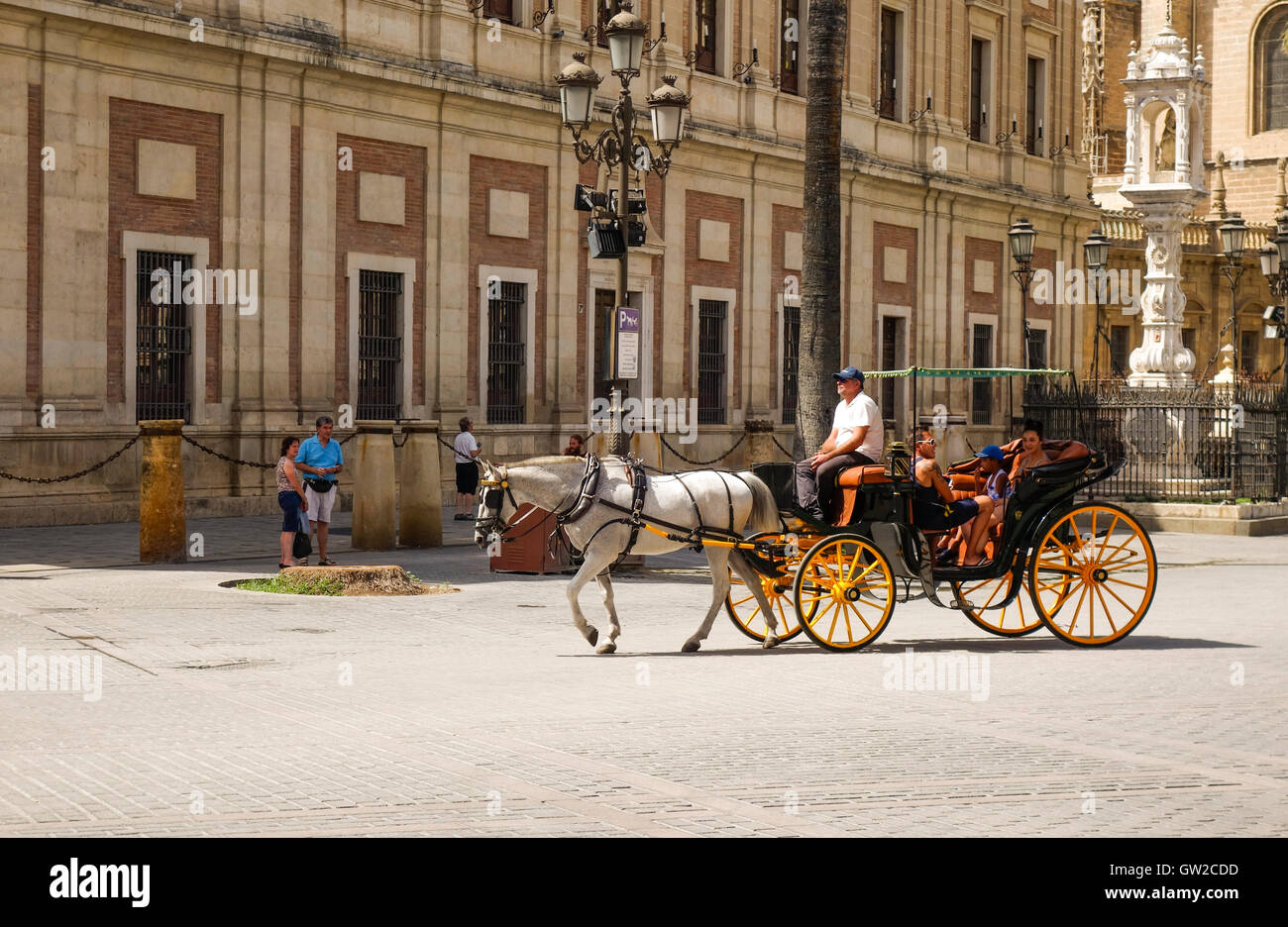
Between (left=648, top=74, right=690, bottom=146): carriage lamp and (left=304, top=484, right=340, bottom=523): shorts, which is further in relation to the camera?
(left=648, top=74, right=690, bottom=146): carriage lamp

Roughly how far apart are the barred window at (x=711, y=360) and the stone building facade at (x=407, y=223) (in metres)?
0.08

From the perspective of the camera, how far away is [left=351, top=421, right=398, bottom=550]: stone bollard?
2027 cm

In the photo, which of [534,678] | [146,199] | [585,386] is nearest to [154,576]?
[534,678]

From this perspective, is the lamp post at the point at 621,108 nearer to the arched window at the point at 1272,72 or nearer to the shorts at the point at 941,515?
the shorts at the point at 941,515

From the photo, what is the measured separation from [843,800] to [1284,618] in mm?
8984

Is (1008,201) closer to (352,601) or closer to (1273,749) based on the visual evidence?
(352,601)

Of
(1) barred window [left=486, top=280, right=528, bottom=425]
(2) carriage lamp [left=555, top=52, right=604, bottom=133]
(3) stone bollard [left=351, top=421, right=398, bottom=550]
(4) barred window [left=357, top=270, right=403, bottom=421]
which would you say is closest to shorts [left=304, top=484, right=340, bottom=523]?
(3) stone bollard [left=351, top=421, right=398, bottom=550]

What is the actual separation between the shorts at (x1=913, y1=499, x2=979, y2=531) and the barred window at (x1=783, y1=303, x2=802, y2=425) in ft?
77.4

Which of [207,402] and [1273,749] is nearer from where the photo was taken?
[1273,749]

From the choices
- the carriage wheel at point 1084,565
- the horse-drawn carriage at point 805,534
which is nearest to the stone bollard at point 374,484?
the horse-drawn carriage at point 805,534

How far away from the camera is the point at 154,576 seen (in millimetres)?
17078

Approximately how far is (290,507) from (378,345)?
10269mm

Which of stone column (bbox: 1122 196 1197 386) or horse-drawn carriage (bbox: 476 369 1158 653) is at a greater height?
stone column (bbox: 1122 196 1197 386)

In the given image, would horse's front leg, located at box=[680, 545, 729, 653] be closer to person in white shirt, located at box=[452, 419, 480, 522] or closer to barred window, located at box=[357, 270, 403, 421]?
person in white shirt, located at box=[452, 419, 480, 522]
